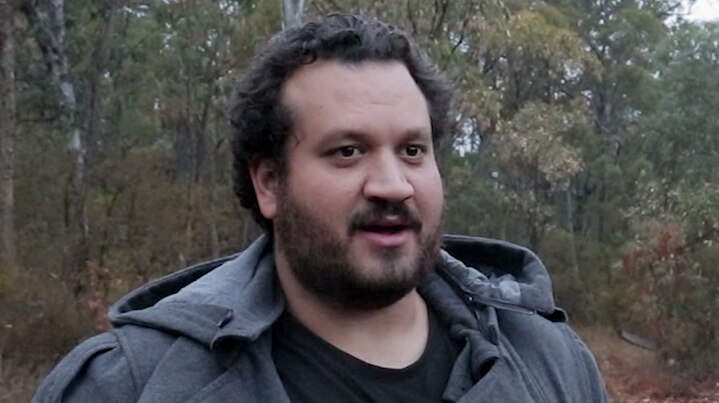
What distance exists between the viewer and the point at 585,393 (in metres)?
2.41

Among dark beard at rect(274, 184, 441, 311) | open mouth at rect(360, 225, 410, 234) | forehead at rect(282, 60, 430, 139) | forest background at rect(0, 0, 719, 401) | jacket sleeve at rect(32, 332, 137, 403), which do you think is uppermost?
forehead at rect(282, 60, 430, 139)

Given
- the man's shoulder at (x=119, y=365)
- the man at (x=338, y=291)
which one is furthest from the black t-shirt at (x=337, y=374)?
the man's shoulder at (x=119, y=365)

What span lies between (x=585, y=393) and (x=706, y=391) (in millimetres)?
15890

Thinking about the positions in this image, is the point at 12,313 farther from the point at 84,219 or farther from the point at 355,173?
the point at 355,173

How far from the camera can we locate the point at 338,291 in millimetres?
2201

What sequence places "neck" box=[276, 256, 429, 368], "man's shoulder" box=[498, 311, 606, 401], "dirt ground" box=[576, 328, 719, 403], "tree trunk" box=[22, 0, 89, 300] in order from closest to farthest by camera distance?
"neck" box=[276, 256, 429, 368]
"man's shoulder" box=[498, 311, 606, 401]
"dirt ground" box=[576, 328, 719, 403]
"tree trunk" box=[22, 0, 89, 300]

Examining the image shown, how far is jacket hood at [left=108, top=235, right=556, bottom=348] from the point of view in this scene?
2109 mm

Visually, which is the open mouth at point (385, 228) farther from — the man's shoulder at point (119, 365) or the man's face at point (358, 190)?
the man's shoulder at point (119, 365)

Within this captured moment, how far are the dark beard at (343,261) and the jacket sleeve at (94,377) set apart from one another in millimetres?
353

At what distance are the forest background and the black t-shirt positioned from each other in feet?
30.5

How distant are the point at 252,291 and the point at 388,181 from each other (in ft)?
1.07

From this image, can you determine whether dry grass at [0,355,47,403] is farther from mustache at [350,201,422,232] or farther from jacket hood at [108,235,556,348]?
mustache at [350,201,422,232]

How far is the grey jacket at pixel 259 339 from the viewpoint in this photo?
2.05 metres

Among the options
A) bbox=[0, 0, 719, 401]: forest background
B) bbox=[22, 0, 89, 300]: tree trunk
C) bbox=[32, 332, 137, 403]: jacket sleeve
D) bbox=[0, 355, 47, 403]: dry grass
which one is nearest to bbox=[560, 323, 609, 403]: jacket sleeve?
bbox=[32, 332, 137, 403]: jacket sleeve
